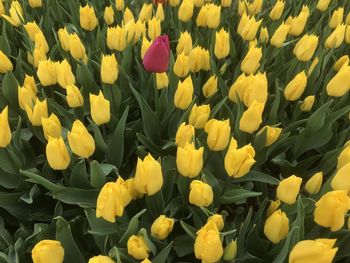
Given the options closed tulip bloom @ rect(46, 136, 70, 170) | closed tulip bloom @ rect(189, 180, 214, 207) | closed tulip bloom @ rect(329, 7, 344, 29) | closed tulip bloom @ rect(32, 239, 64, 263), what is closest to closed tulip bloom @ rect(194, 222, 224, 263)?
closed tulip bloom @ rect(189, 180, 214, 207)

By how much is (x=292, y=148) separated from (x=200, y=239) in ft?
2.08

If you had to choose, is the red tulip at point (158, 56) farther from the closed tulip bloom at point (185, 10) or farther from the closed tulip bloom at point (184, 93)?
the closed tulip bloom at point (185, 10)

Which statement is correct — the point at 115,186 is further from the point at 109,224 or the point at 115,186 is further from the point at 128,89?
the point at 128,89

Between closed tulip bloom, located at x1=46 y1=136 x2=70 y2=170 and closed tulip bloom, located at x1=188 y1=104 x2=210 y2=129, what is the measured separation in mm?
341

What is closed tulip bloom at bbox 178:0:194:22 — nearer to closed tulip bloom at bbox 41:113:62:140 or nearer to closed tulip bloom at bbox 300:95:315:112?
closed tulip bloom at bbox 300:95:315:112

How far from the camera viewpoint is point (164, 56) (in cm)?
127

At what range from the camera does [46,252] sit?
0.85 metres

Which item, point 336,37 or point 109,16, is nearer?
point 336,37

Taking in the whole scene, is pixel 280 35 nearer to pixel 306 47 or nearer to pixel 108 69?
pixel 306 47

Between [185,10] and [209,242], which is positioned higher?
[185,10]

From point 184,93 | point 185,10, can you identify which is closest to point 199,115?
point 184,93

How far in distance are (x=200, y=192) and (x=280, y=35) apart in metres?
0.80

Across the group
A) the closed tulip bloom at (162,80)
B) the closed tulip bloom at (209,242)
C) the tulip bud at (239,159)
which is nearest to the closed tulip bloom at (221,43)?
the closed tulip bloom at (162,80)

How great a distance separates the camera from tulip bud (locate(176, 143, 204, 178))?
38.9 inches
